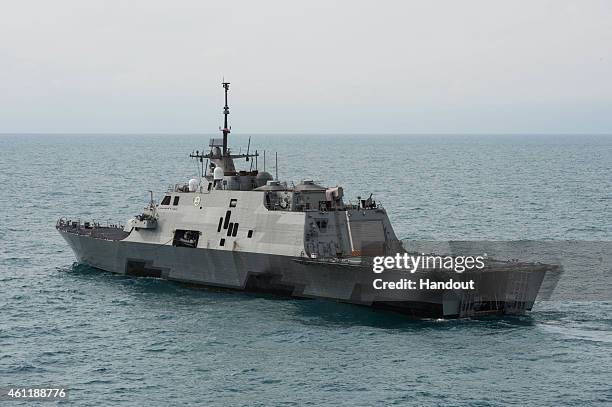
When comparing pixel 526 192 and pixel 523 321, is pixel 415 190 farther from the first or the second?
pixel 523 321

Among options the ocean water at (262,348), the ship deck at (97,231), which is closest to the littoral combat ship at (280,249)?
the ship deck at (97,231)

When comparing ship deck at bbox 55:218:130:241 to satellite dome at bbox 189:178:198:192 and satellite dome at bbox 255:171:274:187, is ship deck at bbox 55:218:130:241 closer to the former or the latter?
satellite dome at bbox 189:178:198:192

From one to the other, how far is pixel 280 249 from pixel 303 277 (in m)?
1.67

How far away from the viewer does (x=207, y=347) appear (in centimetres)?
3019

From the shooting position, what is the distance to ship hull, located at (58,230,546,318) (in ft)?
108

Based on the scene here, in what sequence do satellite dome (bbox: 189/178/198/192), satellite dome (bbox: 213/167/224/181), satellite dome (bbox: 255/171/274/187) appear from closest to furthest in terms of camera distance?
satellite dome (bbox: 213/167/224/181) < satellite dome (bbox: 255/171/274/187) < satellite dome (bbox: 189/178/198/192)

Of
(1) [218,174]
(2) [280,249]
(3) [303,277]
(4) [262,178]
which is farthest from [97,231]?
(3) [303,277]

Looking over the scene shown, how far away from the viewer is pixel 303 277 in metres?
35.6

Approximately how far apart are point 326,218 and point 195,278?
719cm

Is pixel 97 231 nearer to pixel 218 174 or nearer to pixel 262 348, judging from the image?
pixel 218 174

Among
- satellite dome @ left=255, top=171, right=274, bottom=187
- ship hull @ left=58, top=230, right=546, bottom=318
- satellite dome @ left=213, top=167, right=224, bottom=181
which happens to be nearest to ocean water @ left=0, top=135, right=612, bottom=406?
ship hull @ left=58, top=230, right=546, bottom=318

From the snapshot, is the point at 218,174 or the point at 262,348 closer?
the point at 262,348

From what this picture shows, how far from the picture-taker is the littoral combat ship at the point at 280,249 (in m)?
33.0

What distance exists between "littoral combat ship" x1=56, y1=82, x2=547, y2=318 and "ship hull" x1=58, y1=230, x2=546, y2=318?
0.04 metres
